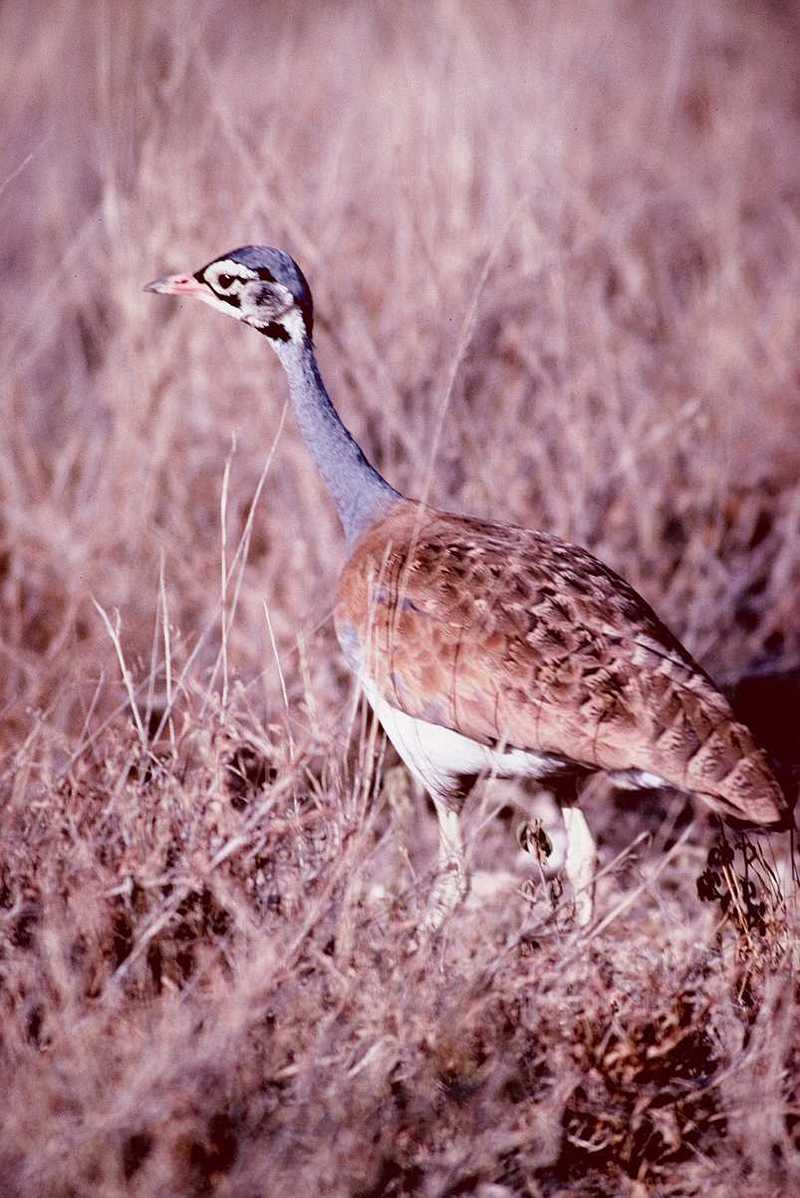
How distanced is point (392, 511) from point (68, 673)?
2.97 ft

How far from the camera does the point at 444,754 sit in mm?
2951

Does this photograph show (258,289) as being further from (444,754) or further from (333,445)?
(444,754)

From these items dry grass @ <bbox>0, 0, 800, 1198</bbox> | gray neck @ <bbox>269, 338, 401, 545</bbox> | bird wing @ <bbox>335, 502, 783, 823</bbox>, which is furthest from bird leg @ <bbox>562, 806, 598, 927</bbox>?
gray neck @ <bbox>269, 338, 401, 545</bbox>

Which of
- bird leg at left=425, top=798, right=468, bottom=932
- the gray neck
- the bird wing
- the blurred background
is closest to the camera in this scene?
bird leg at left=425, top=798, right=468, bottom=932

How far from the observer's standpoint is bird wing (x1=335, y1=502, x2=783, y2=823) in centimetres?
266

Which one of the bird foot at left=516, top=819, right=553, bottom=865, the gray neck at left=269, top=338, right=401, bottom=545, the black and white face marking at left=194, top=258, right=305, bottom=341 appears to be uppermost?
the black and white face marking at left=194, top=258, right=305, bottom=341

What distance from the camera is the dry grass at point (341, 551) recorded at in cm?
225

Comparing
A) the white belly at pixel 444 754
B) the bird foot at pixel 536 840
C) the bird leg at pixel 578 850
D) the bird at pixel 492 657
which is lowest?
the bird leg at pixel 578 850

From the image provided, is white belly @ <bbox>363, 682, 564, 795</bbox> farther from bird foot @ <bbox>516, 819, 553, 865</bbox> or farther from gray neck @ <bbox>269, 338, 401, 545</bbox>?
gray neck @ <bbox>269, 338, 401, 545</bbox>

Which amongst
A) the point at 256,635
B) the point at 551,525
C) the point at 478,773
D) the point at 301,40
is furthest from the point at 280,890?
the point at 301,40

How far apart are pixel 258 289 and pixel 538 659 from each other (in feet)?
3.39

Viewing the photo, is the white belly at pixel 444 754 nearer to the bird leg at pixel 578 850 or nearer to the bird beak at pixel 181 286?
the bird leg at pixel 578 850

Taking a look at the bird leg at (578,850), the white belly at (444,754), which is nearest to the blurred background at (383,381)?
the white belly at (444,754)

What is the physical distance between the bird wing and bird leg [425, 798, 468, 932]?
234mm
